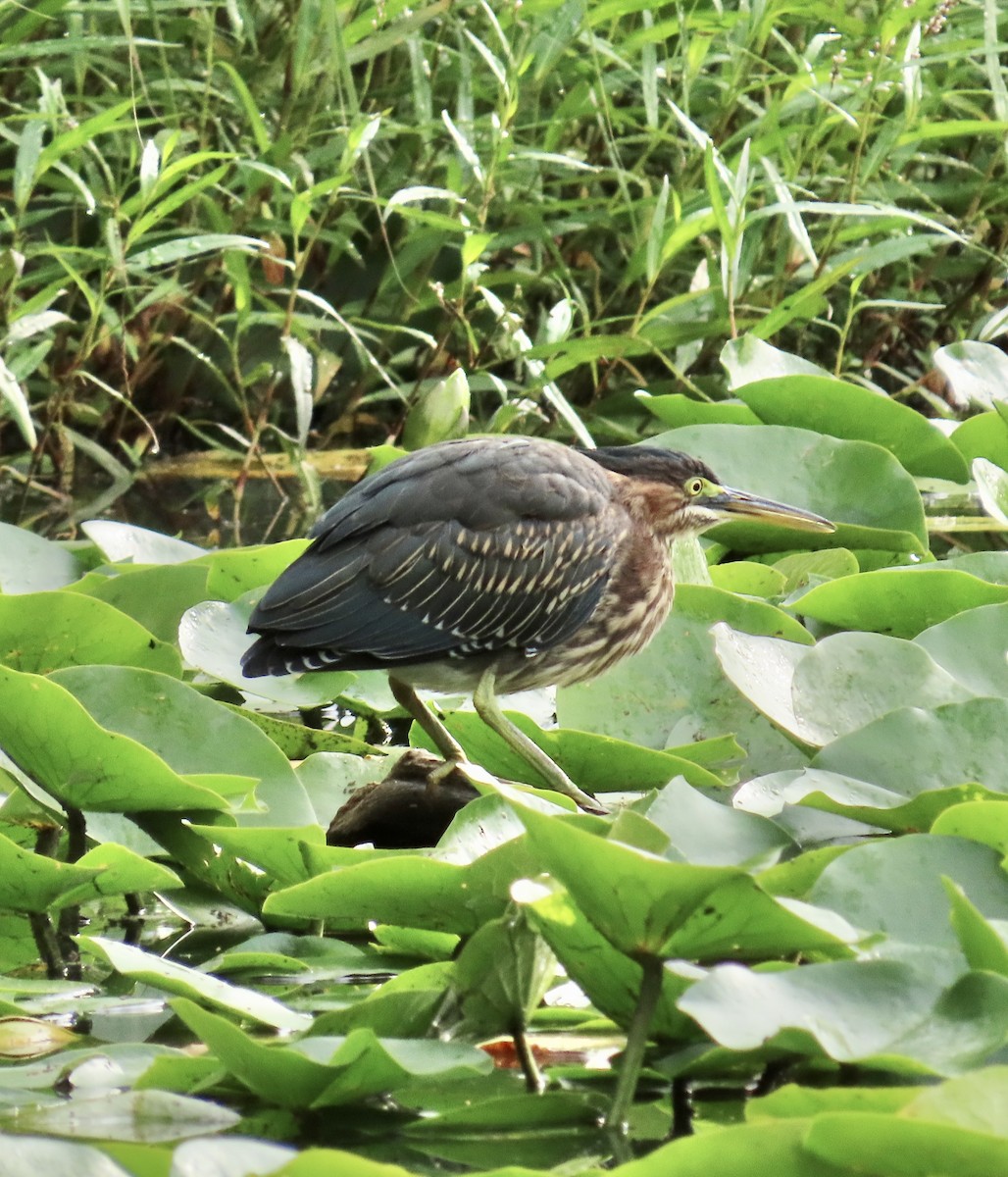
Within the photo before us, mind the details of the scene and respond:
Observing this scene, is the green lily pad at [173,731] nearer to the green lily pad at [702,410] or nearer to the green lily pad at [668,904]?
the green lily pad at [668,904]

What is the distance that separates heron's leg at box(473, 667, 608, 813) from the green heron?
0.05 feet

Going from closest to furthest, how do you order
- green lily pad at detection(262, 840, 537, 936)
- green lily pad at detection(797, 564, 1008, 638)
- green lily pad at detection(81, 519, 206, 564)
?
1. green lily pad at detection(262, 840, 537, 936)
2. green lily pad at detection(797, 564, 1008, 638)
3. green lily pad at detection(81, 519, 206, 564)

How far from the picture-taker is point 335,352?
219 inches

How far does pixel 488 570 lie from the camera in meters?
3.40

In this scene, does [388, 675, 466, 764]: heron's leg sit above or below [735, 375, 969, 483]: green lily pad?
below

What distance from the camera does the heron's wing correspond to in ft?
10.6

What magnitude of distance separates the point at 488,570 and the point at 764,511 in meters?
0.56

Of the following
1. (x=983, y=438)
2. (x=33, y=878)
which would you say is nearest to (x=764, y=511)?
(x=983, y=438)

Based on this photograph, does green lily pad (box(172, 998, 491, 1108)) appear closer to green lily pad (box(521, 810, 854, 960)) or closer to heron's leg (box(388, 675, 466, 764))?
green lily pad (box(521, 810, 854, 960))

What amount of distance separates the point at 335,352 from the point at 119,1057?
388 centimetres

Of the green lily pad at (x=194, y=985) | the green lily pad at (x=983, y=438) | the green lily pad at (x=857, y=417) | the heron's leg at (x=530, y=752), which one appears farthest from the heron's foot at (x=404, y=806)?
the green lily pad at (x=983, y=438)

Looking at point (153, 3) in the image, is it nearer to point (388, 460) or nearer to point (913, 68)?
point (388, 460)

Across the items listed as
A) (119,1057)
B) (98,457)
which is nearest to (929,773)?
(119,1057)

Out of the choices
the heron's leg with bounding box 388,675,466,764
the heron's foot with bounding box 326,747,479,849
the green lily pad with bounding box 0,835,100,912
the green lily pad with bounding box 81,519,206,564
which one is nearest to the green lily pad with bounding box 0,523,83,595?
the green lily pad with bounding box 81,519,206,564
